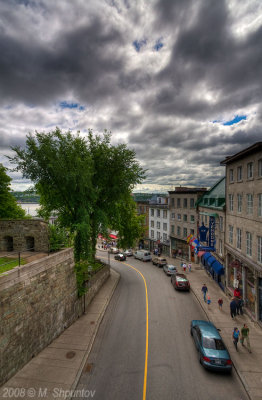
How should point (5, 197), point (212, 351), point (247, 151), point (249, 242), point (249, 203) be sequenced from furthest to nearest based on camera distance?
point (5, 197)
point (249, 203)
point (249, 242)
point (247, 151)
point (212, 351)

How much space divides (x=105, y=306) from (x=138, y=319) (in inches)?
158

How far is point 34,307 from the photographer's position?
38.5 feet

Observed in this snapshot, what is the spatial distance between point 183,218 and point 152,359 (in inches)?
1198

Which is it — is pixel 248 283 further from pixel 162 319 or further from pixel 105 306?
A: pixel 105 306

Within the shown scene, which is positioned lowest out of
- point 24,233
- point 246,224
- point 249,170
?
point 24,233

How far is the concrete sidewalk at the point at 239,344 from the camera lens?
34.7ft

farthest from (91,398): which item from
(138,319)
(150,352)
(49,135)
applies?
(49,135)

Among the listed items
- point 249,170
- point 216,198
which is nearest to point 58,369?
point 249,170

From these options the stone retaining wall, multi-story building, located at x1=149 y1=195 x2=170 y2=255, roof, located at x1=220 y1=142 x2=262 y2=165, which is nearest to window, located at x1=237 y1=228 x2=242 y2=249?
roof, located at x1=220 y1=142 x2=262 y2=165

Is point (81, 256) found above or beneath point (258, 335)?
above

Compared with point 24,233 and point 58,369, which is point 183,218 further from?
point 58,369

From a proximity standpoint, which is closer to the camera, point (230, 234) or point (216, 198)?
point (230, 234)

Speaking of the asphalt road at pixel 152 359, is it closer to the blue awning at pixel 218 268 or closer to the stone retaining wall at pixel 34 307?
the stone retaining wall at pixel 34 307

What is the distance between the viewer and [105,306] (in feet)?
65.4
